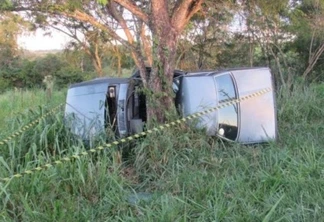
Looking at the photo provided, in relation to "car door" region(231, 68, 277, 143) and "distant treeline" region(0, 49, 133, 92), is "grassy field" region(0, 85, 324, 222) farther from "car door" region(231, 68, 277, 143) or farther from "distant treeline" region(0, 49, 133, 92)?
"distant treeline" region(0, 49, 133, 92)

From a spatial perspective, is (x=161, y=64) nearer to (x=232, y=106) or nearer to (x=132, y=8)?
(x=132, y=8)

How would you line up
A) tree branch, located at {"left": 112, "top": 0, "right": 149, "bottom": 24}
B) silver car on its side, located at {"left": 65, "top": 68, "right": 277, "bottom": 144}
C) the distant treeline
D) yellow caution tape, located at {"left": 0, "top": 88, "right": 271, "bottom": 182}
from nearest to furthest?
yellow caution tape, located at {"left": 0, "top": 88, "right": 271, "bottom": 182}
silver car on its side, located at {"left": 65, "top": 68, "right": 277, "bottom": 144}
tree branch, located at {"left": 112, "top": 0, "right": 149, "bottom": 24}
the distant treeline

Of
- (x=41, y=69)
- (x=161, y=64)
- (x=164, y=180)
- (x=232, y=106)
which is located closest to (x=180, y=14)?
(x=161, y=64)

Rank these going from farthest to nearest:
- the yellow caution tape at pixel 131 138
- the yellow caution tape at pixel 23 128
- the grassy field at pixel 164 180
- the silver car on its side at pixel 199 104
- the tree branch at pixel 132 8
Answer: the tree branch at pixel 132 8 → the silver car on its side at pixel 199 104 → the yellow caution tape at pixel 23 128 → the yellow caution tape at pixel 131 138 → the grassy field at pixel 164 180

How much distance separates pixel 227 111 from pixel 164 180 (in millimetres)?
1473

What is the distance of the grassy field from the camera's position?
3.20 m

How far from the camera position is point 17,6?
18.9 feet

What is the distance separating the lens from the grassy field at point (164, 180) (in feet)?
10.5

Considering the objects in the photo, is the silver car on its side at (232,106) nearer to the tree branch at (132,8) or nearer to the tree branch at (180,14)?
the tree branch at (180,14)

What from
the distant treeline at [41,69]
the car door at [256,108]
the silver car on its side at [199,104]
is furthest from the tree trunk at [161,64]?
the distant treeline at [41,69]

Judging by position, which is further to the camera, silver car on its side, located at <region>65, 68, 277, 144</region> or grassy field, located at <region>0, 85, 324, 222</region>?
silver car on its side, located at <region>65, 68, 277, 144</region>

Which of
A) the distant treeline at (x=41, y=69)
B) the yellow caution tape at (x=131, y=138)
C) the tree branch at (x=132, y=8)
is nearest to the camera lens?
the yellow caution tape at (x=131, y=138)

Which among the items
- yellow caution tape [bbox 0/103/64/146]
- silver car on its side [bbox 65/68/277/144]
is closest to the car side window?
silver car on its side [bbox 65/68/277/144]

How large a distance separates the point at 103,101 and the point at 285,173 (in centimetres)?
235
